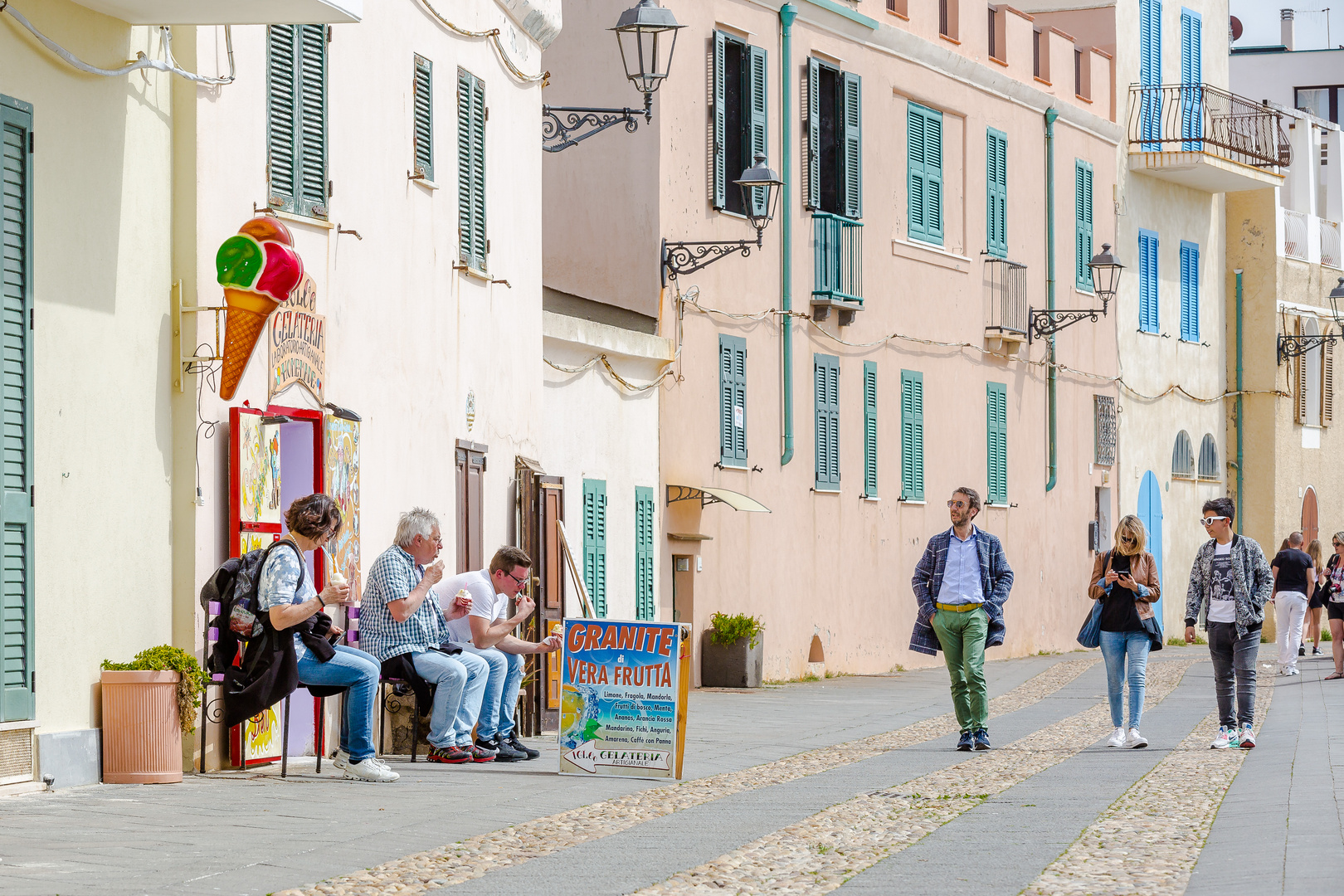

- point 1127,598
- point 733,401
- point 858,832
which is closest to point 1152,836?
point 858,832

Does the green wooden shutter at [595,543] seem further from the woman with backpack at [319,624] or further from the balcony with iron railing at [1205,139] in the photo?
the balcony with iron railing at [1205,139]

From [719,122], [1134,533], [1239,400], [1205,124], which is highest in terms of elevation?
[1205,124]

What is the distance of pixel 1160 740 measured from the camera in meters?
14.6

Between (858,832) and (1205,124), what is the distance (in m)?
25.9

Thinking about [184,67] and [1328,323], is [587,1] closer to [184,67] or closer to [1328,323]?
[184,67]

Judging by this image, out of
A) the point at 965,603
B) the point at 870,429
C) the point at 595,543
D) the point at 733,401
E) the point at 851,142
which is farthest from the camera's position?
the point at 870,429

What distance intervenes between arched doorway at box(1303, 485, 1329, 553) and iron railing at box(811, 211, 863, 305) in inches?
563

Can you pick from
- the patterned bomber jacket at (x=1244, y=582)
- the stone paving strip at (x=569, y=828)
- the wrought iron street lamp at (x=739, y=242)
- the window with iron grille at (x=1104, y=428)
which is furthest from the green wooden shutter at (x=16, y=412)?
the window with iron grille at (x=1104, y=428)

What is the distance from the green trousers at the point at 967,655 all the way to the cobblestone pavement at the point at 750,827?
329 millimetres

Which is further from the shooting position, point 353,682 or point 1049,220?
point 1049,220

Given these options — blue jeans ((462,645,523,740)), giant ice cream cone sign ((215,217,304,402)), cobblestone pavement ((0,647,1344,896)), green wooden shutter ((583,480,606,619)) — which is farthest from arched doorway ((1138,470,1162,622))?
giant ice cream cone sign ((215,217,304,402))

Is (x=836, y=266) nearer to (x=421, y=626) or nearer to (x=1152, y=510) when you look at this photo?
(x=1152, y=510)

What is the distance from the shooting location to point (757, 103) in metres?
22.9

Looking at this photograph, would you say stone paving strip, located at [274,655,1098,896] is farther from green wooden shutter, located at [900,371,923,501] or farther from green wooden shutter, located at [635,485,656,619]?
green wooden shutter, located at [900,371,923,501]
